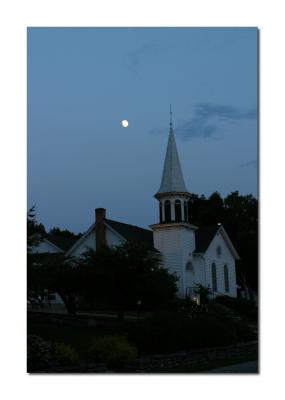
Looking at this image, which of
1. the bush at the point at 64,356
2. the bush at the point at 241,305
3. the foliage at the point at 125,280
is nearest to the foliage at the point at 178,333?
the bush at the point at 64,356

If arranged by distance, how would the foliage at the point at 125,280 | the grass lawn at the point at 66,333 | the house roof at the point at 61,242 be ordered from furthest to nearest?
1. the house roof at the point at 61,242
2. the foliage at the point at 125,280
3. the grass lawn at the point at 66,333

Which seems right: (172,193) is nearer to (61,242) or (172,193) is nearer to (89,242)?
(89,242)

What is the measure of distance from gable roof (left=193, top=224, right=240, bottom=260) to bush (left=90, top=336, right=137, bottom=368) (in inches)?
775

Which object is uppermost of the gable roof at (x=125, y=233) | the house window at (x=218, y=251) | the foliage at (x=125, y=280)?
the gable roof at (x=125, y=233)

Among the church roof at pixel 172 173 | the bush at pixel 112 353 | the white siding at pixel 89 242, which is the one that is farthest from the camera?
the white siding at pixel 89 242

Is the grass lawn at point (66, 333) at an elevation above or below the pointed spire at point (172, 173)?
below

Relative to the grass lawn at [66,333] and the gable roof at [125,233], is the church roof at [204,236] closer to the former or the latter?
the gable roof at [125,233]

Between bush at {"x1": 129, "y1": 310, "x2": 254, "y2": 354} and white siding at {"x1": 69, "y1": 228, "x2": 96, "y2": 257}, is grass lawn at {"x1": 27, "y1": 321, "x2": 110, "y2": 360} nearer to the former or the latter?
bush at {"x1": 129, "y1": 310, "x2": 254, "y2": 354}

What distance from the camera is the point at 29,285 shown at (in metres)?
15.2

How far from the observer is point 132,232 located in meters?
31.0

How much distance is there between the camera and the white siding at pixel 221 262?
32213 mm
